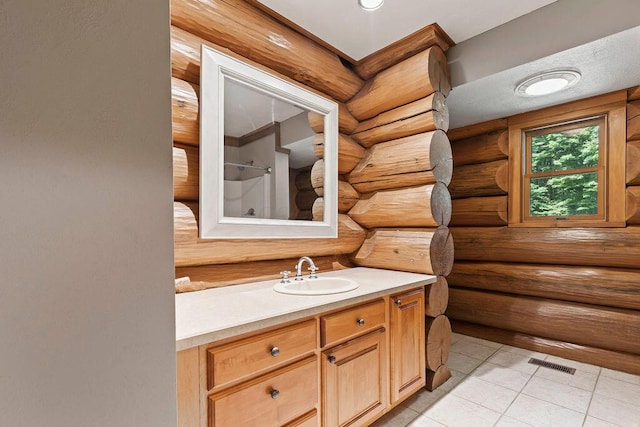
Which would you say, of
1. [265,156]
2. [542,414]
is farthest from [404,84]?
[542,414]

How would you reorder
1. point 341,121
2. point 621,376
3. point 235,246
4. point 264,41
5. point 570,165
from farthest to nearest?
point 570,165 < point 341,121 < point 621,376 < point 264,41 < point 235,246

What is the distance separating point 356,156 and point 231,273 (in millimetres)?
1421

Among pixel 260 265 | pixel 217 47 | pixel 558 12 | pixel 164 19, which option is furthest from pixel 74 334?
pixel 558 12

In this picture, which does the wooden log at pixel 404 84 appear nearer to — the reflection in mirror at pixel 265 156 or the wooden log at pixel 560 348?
the reflection in mirror at pixel 265 156

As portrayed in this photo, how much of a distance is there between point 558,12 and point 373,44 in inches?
45.7

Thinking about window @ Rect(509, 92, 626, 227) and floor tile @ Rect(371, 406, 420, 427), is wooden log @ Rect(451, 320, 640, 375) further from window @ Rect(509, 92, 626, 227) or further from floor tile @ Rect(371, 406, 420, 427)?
floor tile @ Rect(371, 406, 420, 427)

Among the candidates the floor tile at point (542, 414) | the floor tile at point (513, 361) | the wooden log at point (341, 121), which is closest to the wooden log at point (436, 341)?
the floor tile at point (542, 414)

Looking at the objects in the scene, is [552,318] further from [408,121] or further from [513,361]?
[408,121]

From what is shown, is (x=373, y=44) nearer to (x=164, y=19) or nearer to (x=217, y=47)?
(x=217, y=47)

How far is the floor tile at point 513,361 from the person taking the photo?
8.00 feet

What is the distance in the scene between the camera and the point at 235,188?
1776 mm

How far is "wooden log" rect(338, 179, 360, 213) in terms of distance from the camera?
250 cm

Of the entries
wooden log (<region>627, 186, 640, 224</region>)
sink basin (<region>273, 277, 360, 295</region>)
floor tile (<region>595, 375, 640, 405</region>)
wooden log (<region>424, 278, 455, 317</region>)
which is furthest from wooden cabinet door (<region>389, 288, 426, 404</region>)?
wooden log (<region>627, 186, 640, 224</region>)

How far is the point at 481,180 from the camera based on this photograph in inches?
122
